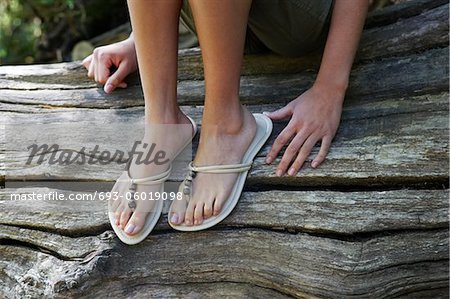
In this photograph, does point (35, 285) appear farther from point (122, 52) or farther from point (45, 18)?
point (45, 18)

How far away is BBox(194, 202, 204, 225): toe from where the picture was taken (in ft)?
4.54

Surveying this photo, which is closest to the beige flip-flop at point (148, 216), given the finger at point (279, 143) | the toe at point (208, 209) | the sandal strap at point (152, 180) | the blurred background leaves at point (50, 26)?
the sandal strap at point (152, 180)

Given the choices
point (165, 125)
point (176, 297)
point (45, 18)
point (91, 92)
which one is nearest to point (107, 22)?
point (45, 18)

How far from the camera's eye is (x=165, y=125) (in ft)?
Answer: 4.96

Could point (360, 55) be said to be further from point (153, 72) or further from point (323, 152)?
point (153, 72)

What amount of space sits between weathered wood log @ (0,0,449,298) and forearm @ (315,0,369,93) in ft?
0.34

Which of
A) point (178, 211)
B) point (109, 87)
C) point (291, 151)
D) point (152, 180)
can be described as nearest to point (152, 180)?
point (152, 180)

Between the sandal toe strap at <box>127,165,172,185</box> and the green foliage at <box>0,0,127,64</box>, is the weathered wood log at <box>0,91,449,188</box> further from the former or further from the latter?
the green foliage at <box>0,0,127,64</box>

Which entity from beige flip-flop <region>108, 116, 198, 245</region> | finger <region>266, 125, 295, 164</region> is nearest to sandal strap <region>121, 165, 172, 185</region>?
beige flip-flop <region>108, 116, 198, 245</region>

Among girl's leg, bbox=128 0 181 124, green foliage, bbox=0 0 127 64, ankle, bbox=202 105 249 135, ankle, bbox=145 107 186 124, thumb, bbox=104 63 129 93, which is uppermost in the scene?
girl's leg, bbox=128 0 181 124

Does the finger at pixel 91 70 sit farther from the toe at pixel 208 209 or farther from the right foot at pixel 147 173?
the toe at pixel 208 209

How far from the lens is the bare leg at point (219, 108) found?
134 centimetres

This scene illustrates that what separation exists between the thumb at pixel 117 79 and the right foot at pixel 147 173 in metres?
0.34

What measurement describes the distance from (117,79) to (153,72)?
39cm
